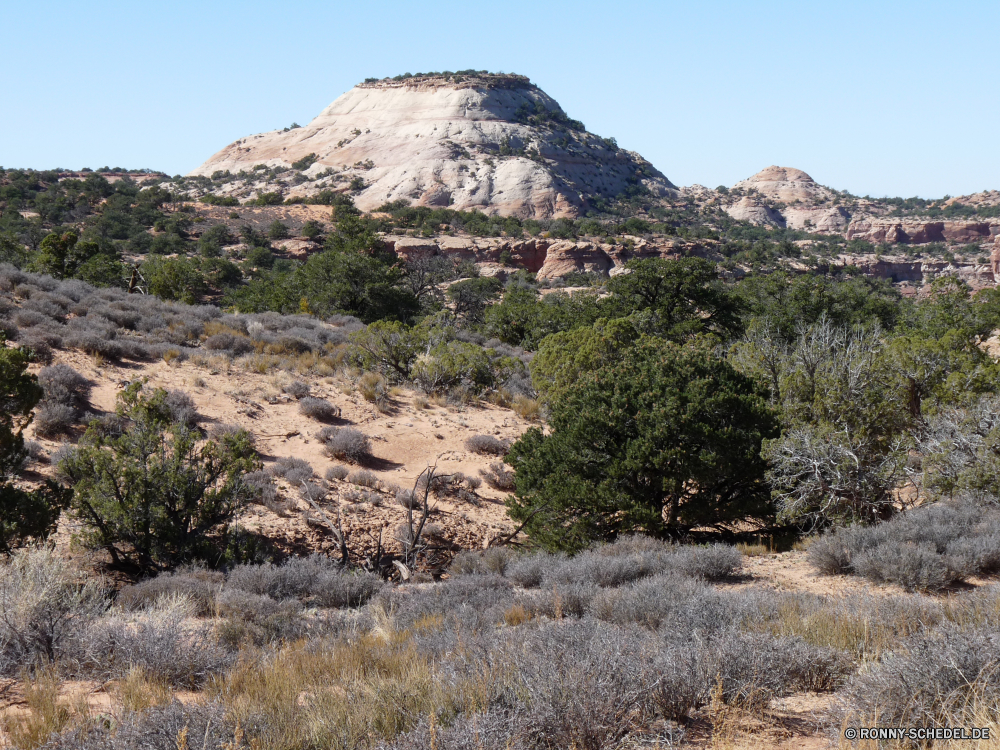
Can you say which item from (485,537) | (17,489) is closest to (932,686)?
(485,537)

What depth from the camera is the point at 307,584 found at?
766cm

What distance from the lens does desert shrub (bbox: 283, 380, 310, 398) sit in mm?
15570

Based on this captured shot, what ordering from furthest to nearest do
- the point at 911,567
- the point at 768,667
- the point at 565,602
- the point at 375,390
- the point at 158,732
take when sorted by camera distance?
the point at 375,390 → the point at 911,567 → the point at 565,602 → the point at 768,667 → the point at 158,732

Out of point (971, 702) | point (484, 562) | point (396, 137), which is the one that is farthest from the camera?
point (396, 137)

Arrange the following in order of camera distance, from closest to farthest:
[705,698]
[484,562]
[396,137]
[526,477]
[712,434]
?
[705,698] → [484,562] → [712,434] → [526,477] → [396,137]

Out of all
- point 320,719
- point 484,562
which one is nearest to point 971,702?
point 320,719

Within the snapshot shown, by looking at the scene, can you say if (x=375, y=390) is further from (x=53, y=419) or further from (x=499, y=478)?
(x=53, y=419)

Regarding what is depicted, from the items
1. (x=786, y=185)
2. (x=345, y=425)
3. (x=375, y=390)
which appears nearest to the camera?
(x=345, y=425)

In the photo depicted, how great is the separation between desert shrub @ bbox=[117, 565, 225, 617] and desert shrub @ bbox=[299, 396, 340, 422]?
751 cm

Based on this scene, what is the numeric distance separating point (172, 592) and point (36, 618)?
7.01 ft

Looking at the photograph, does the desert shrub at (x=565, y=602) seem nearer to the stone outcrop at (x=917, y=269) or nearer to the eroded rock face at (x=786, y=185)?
the stone outcrop at (x=917, y=269)

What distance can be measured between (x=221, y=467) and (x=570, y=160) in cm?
9379

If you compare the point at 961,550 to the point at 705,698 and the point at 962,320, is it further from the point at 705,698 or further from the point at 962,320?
the point at 962,320

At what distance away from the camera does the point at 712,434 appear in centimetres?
1003
